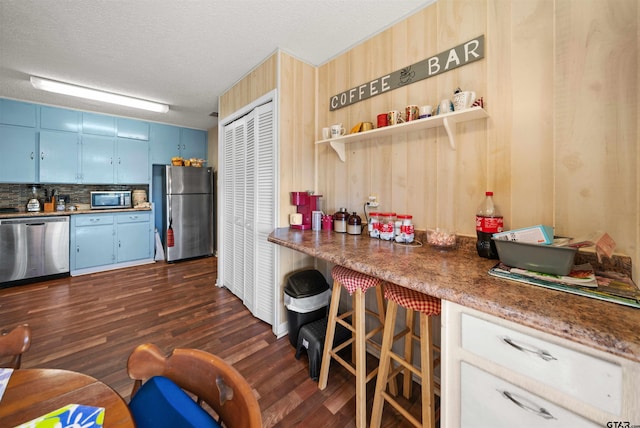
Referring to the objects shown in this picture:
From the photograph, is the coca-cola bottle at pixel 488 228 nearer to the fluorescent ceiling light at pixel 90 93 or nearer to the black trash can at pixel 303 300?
the black trash can at pixel 303 300

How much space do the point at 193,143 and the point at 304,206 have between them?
368cm

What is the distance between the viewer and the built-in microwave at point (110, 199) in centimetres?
393

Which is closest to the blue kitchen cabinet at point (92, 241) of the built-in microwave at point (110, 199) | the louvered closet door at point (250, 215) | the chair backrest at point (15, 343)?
the built-in microwave at point (110, 199)

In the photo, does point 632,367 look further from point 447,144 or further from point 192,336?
point 192,336

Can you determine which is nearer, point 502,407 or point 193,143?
point 502,407

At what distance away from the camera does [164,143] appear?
443cm

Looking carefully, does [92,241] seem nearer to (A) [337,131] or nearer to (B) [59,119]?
(B) [59,119]

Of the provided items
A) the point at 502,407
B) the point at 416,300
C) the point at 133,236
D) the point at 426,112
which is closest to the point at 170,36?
the point at 426,112

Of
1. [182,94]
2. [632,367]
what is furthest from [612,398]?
[182,94]

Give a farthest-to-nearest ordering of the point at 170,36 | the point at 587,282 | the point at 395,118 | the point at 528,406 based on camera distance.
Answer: the point at 170,36 → the point at 395,118 → the point at 587,282 → the point at 528,406

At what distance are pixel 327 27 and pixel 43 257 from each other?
4.53m

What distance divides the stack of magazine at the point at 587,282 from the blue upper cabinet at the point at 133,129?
16.9ft

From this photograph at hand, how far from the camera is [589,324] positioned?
2.01 feet

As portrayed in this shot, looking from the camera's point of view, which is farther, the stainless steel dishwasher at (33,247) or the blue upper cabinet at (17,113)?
the blue upper cabinet at (17,113)
